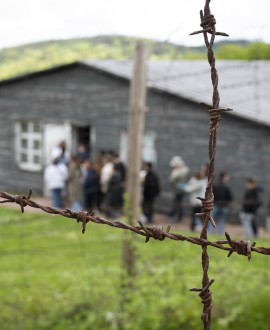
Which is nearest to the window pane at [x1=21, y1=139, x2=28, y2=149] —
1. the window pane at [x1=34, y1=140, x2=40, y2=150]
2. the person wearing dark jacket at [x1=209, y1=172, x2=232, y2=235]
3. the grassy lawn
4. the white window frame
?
the white window frame

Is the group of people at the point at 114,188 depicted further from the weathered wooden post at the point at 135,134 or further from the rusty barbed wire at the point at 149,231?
the rusty barbed wire at the point at 149,231

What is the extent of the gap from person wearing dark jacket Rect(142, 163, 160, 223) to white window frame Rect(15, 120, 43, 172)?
121 inches

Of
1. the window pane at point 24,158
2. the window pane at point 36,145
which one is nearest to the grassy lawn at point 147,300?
the window pane at point 36,145

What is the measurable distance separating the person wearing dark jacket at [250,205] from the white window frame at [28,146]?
465 centimetres

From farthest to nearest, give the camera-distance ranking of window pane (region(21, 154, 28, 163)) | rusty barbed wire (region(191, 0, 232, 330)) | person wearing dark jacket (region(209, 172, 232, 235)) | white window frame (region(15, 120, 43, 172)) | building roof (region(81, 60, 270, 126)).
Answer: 1. window pane (region(21, 154, 28, 163))
2. white window frame (region(15, 120, 43, 172))
3. building roof (region(81, 60, 270, 126))
4. person wearing dark jacket (region(209, 172, 232, 235))
5. rusty barbed wire (region(191, 0, 232, 330))

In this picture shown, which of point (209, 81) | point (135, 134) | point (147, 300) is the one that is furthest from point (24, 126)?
point (147, 300)

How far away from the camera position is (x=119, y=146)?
11508 millimetres

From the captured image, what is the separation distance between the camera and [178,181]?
10312 millimetres

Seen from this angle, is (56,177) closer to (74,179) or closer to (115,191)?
(74,179)

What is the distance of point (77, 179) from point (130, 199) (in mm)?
4841

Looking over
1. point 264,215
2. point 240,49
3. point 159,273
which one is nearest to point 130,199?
point 159,273

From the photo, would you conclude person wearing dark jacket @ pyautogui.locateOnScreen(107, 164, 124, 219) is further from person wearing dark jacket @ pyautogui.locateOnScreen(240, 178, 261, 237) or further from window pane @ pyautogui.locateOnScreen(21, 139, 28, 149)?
window pane @ pyautogui.locateOnScreen(21, 139, 28, 149)

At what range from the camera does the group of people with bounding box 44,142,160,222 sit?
30.4ft

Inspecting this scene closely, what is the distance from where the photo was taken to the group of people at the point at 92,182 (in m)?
9.27
